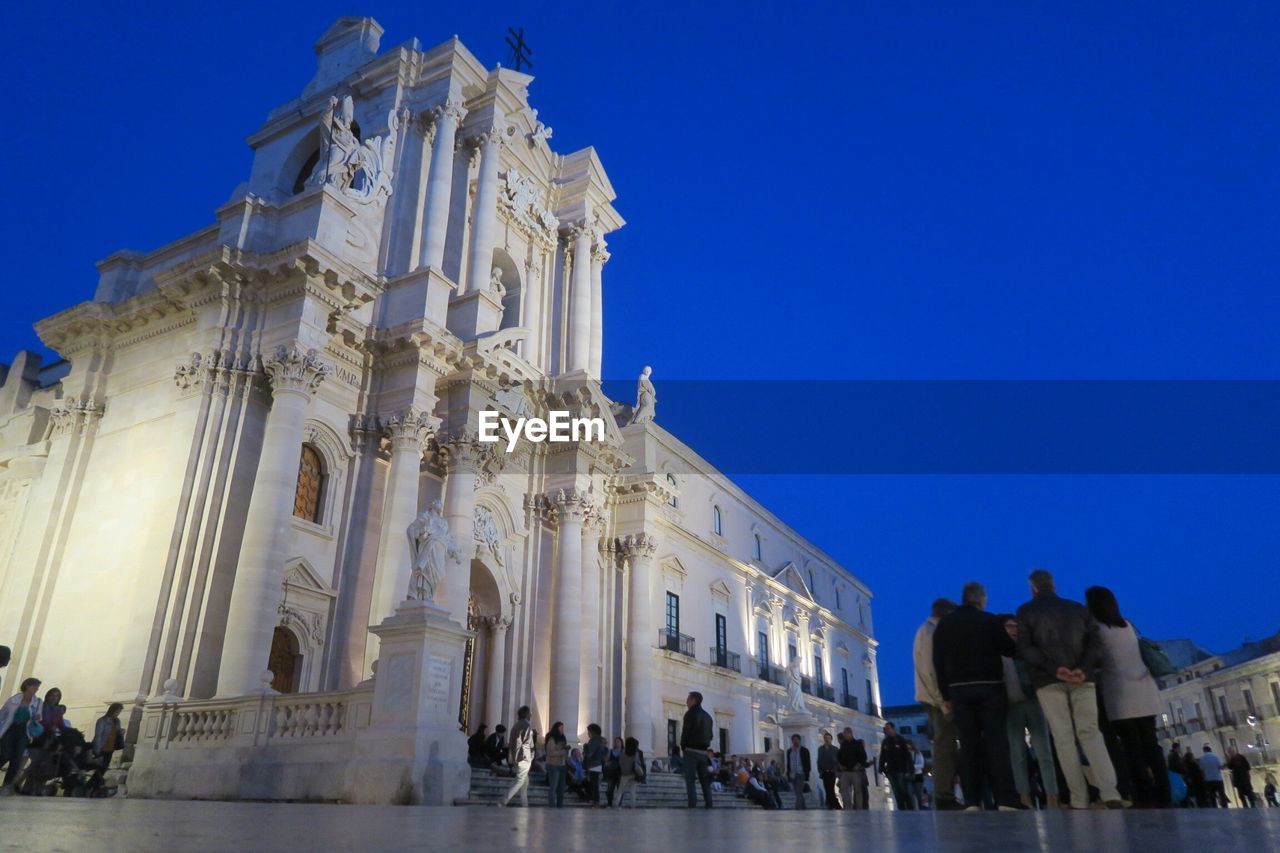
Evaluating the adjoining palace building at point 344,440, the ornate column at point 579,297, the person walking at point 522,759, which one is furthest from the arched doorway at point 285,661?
the ornate column at point 579,297

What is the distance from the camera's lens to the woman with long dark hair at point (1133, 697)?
6.50 metres

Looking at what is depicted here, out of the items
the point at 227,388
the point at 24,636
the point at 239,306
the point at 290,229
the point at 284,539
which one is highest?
the point at 290,229

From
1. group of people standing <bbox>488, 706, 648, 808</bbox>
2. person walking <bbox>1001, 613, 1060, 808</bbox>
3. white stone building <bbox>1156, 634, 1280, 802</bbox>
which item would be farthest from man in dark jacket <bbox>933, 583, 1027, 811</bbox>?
white stone building <bbox>1156, 634, 1280, 802</bbox>

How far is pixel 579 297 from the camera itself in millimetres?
25625

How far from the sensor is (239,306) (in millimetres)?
16422

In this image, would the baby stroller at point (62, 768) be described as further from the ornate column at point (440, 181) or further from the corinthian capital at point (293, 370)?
the ornate column at point (440, 181)

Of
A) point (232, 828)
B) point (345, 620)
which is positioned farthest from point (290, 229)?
point (232, 828)

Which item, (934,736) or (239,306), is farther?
(239,306)

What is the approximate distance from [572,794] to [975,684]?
34.5 feet

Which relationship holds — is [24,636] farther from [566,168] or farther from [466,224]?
[566,168]

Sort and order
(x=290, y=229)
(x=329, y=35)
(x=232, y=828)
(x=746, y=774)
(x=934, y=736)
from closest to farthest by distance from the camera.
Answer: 1. (x=232, y=828)
2. (x=934, y=736)
3. (x=290, y=229)
4. (x=746, y=774)
5. (x=329, y=35)

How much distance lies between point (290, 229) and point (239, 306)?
209 centimetres

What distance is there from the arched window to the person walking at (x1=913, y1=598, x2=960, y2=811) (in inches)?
490

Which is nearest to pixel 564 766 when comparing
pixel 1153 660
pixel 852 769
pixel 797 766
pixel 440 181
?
pixel 852 769
